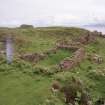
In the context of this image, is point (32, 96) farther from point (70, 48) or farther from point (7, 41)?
point (7, 41)

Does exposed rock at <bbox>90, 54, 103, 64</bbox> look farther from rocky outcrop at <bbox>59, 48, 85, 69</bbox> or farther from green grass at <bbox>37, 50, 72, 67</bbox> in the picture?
green grass at <bbox>37, 50, 72, 67</bbox>

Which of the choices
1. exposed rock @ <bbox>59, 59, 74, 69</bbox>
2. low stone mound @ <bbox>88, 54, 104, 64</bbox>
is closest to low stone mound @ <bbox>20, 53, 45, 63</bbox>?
exposed rock @ <bbox>59, 59, 74, 69</bbox>

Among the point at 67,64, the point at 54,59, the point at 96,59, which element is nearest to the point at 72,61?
the point at 67,64

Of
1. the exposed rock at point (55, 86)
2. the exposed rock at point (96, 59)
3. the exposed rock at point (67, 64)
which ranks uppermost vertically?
the exposed rock at point (67, 64)

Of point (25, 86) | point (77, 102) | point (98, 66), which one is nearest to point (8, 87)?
point (25, 86)

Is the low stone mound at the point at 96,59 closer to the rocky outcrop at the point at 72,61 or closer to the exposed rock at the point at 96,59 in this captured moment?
the exposed rock at the point at 96,59

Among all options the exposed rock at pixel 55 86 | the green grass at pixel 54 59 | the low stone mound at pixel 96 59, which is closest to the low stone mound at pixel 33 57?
the green grass at pixel 54 59

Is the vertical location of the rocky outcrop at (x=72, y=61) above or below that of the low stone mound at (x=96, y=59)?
above

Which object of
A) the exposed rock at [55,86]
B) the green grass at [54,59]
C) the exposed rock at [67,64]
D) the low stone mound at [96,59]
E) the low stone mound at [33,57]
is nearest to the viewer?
the exposed rock at [55,86]

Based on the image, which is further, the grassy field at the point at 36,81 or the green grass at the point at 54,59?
the green grass at the point at 54,59

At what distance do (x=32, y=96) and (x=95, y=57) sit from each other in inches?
666

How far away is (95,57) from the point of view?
35.4m

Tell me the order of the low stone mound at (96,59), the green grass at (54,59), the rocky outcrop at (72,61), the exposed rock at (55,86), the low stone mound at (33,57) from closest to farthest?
the exposed rock at (55,86), the rocky outcrop at (72,61), the green grass at (54,59), the low stone mound at (33,57), the low stone mound at (96,59)

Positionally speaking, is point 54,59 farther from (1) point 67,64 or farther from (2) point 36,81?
(2) point 36,81
